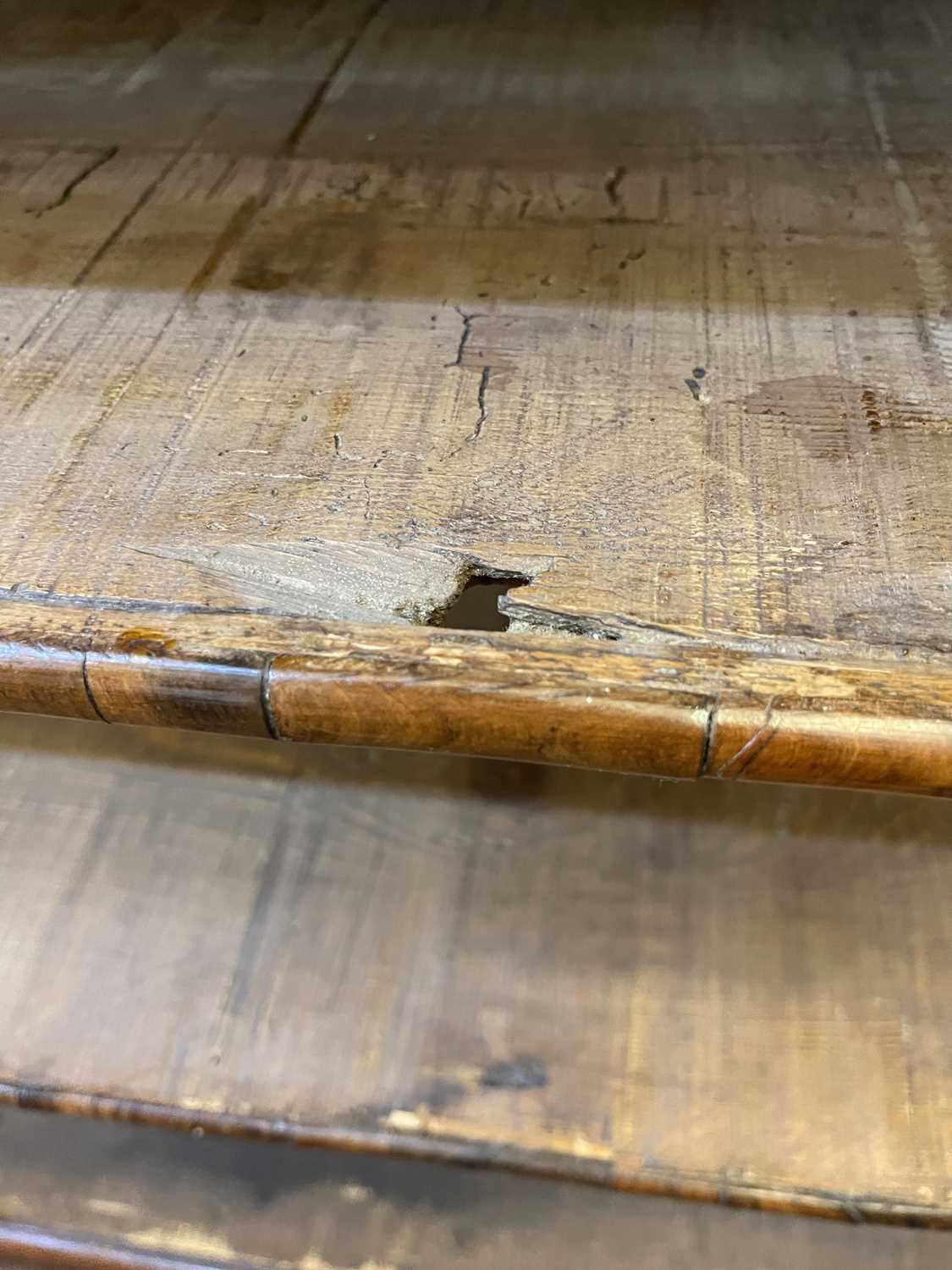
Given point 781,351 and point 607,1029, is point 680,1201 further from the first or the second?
point 781,351

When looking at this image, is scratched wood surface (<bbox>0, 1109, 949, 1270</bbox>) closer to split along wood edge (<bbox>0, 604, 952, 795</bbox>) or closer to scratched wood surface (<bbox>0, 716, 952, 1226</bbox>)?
scratched wood surface (<bbox>0, 716, 952, 1226</bbox>)

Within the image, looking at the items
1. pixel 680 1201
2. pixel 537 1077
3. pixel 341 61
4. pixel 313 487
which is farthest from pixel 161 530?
pixel 341 61

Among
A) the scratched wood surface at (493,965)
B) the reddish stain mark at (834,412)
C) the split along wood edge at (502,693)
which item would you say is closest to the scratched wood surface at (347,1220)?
the scratched wood surface at (493,965)

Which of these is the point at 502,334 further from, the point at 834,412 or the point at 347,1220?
the point at 347,1220

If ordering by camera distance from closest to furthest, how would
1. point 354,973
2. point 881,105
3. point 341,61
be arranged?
point 354,973, point 881,105, point 341,61

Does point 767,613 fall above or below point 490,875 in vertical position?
above

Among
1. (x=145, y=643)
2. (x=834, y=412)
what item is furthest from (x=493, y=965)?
(x=834, y=412)

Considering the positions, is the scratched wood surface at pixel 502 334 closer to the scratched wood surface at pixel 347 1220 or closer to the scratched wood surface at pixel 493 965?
the scratched wood surface at pixel 493 965

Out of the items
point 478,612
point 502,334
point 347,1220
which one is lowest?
point 347,1220
